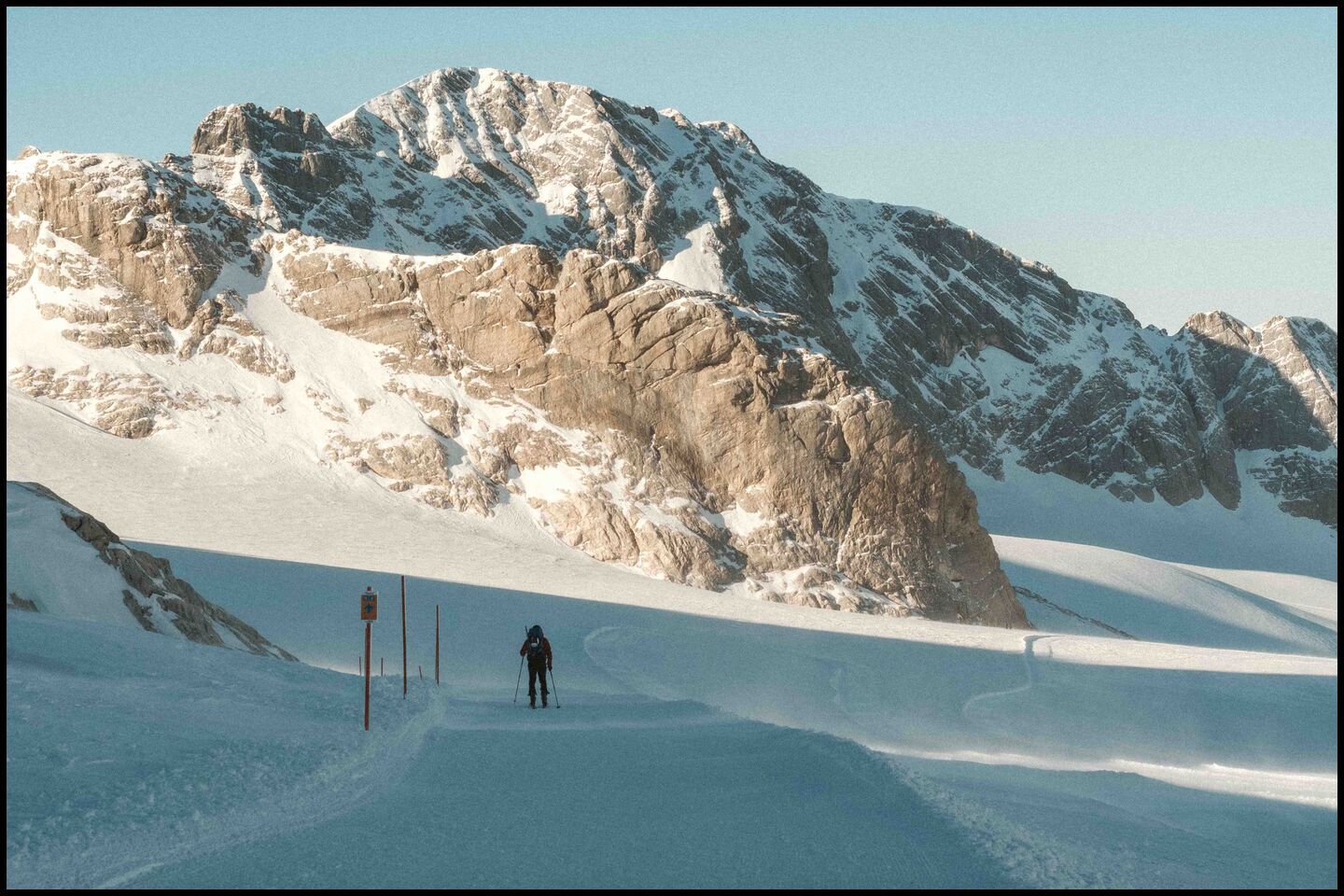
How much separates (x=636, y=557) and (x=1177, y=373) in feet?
314

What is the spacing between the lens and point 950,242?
404ft

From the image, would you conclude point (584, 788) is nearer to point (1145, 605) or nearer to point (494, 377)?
point (494, 377)

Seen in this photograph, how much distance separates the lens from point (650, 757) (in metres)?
10.8

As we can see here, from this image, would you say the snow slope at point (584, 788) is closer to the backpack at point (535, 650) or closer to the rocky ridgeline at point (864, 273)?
the backpack at point (535, 650)

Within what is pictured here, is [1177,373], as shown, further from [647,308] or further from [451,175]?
[647,308]

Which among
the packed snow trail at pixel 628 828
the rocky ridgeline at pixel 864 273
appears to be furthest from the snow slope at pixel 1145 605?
the packed snow trail at pixel 628 828

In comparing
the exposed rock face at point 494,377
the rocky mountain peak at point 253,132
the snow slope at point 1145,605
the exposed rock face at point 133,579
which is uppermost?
the rocky mountain peak at point 253,132

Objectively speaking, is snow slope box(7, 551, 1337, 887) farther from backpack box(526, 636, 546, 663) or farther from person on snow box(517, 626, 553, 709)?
backpack box(526, 636, 546, 663)

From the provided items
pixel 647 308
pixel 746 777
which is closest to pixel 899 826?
pixel 746 777

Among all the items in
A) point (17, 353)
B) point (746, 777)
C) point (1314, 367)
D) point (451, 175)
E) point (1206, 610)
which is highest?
point (451, 175)

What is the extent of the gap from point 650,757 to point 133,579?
10.5 m

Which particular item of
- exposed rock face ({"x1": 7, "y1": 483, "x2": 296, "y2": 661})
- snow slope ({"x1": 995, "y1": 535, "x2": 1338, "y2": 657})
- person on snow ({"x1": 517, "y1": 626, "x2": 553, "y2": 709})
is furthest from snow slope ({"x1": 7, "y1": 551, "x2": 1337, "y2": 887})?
snow slope ({"x1": 995, "y1": 535, "x2": 1338, "y2": 657})

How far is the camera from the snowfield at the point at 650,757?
7074 millimetres

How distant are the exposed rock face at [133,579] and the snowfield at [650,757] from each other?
11.0 feet
